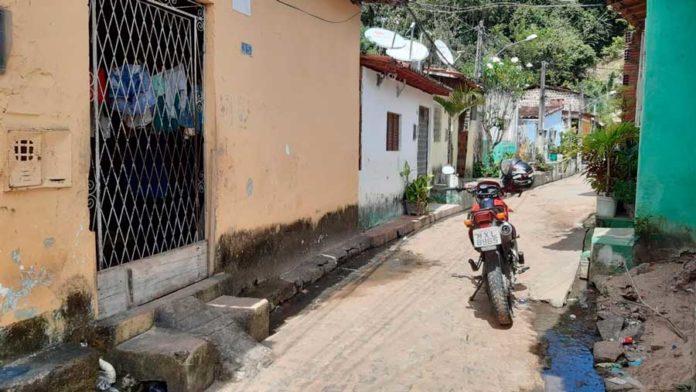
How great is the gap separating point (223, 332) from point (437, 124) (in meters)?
12.2

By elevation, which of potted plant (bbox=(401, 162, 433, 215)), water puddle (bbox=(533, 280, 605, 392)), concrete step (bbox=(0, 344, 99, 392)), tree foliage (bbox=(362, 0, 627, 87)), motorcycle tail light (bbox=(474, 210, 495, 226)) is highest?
tree foliage (bbox=(362, 0, 627, 87))

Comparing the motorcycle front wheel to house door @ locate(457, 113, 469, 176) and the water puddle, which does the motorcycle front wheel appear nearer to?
the water puddle

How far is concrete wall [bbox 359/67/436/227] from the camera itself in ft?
32.7

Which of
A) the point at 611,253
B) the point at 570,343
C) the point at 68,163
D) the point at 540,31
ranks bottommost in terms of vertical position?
the point at 570,343

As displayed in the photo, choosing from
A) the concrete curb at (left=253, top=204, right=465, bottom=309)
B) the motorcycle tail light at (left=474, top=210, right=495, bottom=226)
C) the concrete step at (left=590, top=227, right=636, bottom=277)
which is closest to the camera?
the motorcycle tail light at (left=474, top=210, right=495, bottom=226)

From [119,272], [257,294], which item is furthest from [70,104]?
[257,294]

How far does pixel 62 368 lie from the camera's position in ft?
10.7

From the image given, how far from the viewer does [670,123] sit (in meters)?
6.37

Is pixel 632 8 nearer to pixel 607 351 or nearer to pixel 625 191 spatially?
pixel 625 191

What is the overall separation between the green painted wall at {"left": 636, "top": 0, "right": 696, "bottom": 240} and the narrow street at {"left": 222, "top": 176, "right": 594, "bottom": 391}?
1403 mm

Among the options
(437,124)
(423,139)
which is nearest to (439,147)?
(437,124)

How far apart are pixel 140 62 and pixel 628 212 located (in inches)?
301

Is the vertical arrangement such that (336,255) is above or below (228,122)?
below

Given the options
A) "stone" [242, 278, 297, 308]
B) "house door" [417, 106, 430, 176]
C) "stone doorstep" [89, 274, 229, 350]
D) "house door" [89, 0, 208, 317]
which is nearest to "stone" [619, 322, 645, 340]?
"stone" [242, 278, 297, 308]
